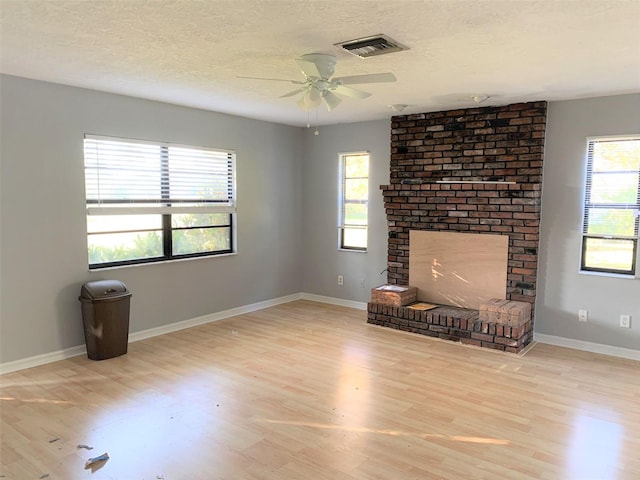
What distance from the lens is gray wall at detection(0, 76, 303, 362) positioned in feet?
12.8

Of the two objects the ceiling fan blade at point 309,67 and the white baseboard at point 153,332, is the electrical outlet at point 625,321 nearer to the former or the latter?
the ceiling fan blade at point 309,67

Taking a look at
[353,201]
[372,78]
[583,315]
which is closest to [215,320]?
[353,201]

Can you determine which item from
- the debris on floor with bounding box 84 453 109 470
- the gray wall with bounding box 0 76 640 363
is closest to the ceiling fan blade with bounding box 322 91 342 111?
the gray wall with bounding box 0 76 640 363

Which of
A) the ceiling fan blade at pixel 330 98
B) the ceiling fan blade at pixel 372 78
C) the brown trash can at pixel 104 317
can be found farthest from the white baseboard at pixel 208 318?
the ceiling fan blade at pixel 372 78

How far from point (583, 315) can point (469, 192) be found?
5.53 ft

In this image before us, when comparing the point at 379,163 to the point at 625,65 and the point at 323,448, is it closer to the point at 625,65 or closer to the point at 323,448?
the point at 625,65

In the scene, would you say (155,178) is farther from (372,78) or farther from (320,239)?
(372,78)

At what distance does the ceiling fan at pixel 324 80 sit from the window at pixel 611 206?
2587 millimetres

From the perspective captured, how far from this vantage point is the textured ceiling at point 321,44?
93.4 inches

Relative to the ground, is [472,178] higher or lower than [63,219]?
higher

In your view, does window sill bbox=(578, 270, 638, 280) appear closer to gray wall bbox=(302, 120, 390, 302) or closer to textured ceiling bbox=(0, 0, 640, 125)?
textured ceiling bbox=(0, 0, 640, 125)

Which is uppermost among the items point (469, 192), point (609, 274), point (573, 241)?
point (469, 192)

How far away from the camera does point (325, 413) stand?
322cm

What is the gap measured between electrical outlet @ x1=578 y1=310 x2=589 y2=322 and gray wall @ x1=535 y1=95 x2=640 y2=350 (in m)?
0.04
